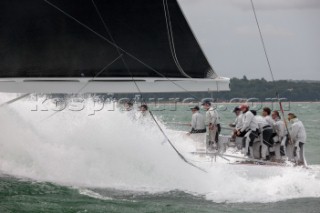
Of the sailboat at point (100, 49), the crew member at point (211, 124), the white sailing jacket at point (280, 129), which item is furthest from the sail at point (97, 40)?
the white sailing jacket at point (280, 129)

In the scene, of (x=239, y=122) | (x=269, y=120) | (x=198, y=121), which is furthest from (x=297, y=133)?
(x=198, y=121)

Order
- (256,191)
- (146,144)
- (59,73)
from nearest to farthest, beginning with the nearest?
(59,73) → (256,191) → (146,144)

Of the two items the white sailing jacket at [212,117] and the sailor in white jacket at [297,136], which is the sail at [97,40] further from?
the sailor in white jacket at [297,136]

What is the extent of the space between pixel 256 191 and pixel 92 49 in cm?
430

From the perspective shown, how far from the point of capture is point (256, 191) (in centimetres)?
1501

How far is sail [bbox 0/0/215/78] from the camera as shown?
13258mm

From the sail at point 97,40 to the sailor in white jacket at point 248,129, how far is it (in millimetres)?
2089

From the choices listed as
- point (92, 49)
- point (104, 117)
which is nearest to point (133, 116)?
point (104, 117)

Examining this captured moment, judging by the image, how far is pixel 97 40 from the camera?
13547mm

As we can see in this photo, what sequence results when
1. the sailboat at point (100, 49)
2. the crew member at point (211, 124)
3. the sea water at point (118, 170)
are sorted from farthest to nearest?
1. the crew member at point (211, 124)
2. the sea water at point (118, 170)
3. the sailboat at point (100, 49)

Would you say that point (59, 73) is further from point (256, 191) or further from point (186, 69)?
point (256, 191)

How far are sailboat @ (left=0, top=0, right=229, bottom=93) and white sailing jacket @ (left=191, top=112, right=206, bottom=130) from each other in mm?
2489

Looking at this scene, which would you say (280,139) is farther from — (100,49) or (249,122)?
(100,49)

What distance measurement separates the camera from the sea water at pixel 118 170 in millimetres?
14523
